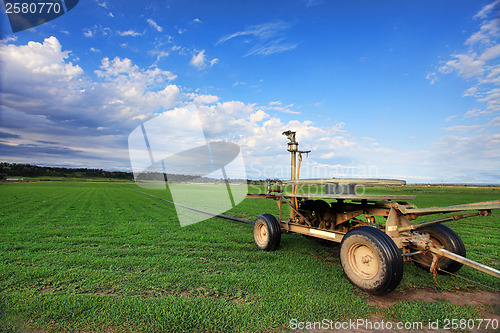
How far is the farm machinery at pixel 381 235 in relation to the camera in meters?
3.86

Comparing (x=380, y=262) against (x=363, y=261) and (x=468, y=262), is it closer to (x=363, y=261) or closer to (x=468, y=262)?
(x=363, y=261)

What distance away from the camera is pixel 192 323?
327cm

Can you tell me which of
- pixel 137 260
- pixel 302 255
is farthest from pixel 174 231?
pixel 302 255

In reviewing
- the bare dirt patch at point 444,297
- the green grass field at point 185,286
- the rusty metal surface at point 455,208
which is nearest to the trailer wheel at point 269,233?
the green grass field at point 185,286

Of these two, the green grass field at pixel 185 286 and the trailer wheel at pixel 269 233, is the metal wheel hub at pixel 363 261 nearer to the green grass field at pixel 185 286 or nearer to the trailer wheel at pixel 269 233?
the green grass field at pixel 185 286

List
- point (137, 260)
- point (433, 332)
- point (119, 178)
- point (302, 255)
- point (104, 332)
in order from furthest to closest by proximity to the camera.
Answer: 1. point (119, 178)
2. point (302, 255)
3. point (137, 260)
4. point (433, 332)
5. point (104, 332)

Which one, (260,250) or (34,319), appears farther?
(260,250)

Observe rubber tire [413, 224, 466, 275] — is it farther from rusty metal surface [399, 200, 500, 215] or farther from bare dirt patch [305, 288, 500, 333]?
rusty metal surface [399, 200, 500, 215]

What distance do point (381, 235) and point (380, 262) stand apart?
0.42 meters

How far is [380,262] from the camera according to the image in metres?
3.91

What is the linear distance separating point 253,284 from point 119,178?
5991 inches

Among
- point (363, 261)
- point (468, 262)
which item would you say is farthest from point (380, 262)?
point (468, 262)

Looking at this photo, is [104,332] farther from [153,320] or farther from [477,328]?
[477,328]

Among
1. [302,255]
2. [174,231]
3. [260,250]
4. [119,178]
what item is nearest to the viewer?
[302,255]
